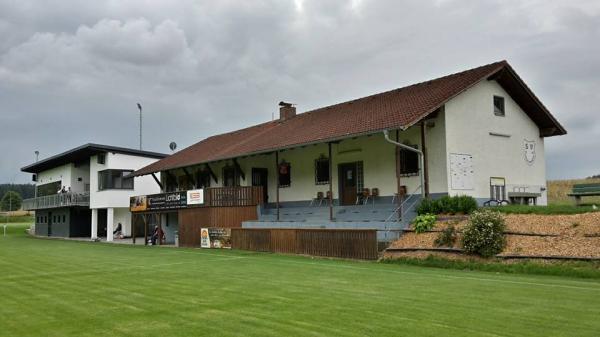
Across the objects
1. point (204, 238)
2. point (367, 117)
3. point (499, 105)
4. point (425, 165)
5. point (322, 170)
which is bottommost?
point (204, 238)

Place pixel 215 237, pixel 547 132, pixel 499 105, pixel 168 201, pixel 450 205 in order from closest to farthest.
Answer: pixel 450 205
pixel 499 105
pixel 547 132
pixel 215 237
pixel 168 201

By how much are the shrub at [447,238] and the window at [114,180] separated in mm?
30233

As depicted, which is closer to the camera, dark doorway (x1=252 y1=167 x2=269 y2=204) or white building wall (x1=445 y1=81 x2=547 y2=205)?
white building wall (x1=445 y1=81 x2=547 y2=205)

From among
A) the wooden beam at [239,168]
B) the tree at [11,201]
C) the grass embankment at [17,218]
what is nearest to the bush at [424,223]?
the wooden beam at [239,168]

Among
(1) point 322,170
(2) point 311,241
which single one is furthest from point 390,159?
(2) point 311,241

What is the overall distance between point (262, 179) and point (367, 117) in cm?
908

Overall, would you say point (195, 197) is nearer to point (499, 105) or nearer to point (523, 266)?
point (499, 105)

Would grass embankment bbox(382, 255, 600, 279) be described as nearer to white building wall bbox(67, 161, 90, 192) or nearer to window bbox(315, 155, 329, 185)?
window bbox(315, 155, 329, 185)

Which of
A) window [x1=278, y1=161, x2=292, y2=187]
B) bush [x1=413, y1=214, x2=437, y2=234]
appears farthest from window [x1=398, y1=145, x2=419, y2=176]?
window [x1=278, y1=161, x2=292, y2=187]

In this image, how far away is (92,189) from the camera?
43.2 metres

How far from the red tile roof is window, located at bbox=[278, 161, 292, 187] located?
1566 millimetres

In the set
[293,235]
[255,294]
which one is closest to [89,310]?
[255,294]

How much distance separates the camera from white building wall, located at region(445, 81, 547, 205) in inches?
821

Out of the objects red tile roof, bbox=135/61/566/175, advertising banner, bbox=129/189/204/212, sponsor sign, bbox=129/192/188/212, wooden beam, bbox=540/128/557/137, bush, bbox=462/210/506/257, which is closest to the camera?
bush, bbox=462/210/506/257
